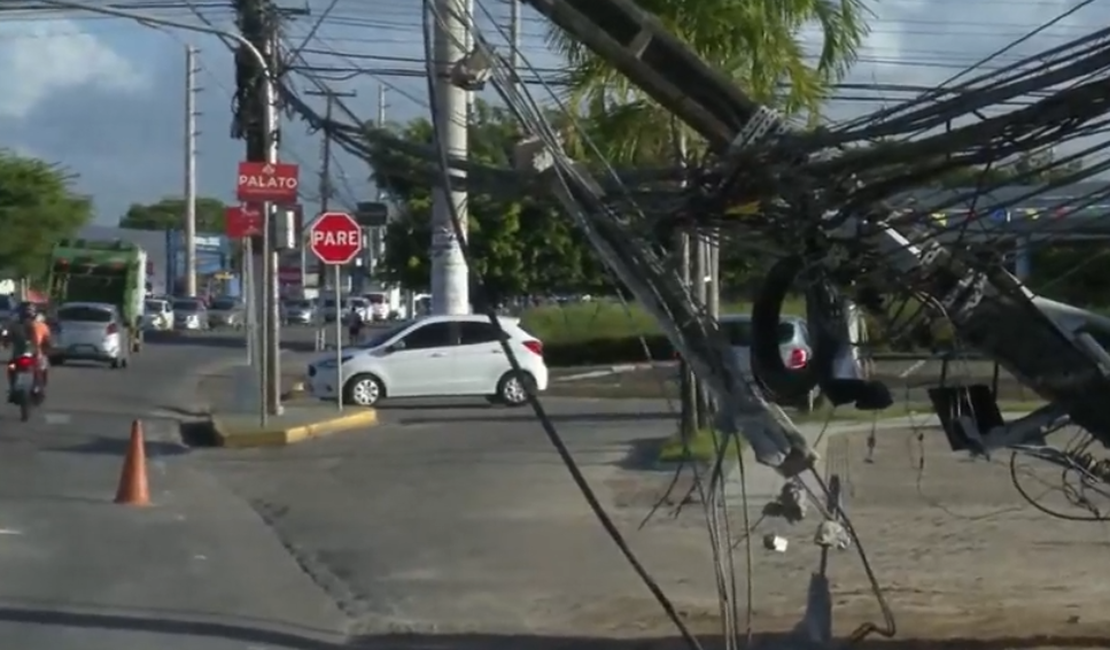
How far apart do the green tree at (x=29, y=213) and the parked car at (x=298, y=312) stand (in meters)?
14.5

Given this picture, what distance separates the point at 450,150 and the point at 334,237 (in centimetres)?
1772

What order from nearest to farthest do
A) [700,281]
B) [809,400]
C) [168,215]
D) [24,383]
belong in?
1. [809,400]
2. [700,281]
3. [24,383]
4. [168,215]

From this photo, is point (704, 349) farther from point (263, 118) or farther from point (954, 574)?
point (263, 118)

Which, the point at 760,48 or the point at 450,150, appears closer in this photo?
the point at 450,150

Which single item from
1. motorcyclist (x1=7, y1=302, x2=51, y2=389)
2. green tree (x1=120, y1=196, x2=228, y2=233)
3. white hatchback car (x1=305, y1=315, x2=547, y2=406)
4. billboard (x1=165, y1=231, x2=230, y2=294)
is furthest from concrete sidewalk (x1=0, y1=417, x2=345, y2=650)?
green tree (x1=120, y1=196, x2=228, y2=233)

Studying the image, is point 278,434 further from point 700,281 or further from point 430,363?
point 700,281

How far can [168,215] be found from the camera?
169125mm

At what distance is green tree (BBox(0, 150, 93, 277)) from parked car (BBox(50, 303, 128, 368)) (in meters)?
26.4

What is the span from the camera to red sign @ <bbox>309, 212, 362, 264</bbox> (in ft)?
96.5

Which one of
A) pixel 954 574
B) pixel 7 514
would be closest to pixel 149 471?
pixel 7 514

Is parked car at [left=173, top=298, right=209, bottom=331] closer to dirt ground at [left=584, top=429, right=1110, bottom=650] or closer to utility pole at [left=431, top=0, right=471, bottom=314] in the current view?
utility pole at [left=431, top=0, right=471, bottom=314]

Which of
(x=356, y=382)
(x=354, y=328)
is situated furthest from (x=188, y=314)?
(x=356, y=382)

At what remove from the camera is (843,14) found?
19.5 m

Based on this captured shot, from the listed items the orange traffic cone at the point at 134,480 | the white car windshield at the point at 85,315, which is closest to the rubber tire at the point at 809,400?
the orange traffic cone at the point at 134,480
